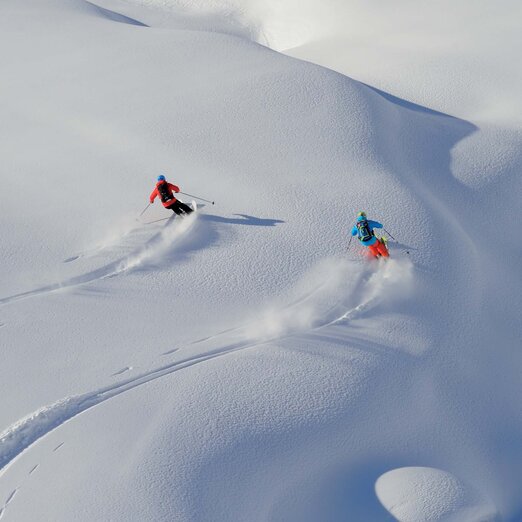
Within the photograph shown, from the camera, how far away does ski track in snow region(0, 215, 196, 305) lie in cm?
1450

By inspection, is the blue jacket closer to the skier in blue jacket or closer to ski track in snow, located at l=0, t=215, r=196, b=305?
the skier in blue jacket

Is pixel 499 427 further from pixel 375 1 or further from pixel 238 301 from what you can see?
pixel 375 1

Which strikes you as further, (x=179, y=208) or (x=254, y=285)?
(x=179, y=208)

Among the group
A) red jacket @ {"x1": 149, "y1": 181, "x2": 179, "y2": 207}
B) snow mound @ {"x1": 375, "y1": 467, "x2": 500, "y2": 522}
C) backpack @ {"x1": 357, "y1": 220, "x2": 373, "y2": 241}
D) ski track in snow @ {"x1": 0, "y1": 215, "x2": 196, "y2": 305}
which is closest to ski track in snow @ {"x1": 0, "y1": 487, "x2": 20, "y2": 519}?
ski track in snow @ {"x1": 0, "y1": 215, "x2": 196, "y2": 305}

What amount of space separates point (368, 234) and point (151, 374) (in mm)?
5106

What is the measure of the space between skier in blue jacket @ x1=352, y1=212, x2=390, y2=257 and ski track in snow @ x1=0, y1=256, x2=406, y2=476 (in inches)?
13.6

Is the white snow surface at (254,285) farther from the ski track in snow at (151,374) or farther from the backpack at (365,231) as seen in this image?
the backpack at (365,231)

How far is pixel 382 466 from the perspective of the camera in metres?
12.1

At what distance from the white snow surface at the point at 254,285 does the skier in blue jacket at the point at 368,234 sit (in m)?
0.36

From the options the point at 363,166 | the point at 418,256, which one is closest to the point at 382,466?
Result: the point at 418,256

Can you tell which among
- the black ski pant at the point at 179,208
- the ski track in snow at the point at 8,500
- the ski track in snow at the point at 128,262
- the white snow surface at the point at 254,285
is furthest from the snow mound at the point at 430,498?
the black ski pant at the point at 179,208

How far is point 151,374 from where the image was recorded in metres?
12.9

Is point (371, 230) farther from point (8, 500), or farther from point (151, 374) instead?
point (8, 500)

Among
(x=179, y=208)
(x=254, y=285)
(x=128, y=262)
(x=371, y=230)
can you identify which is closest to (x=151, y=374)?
(x=254, y=285)
